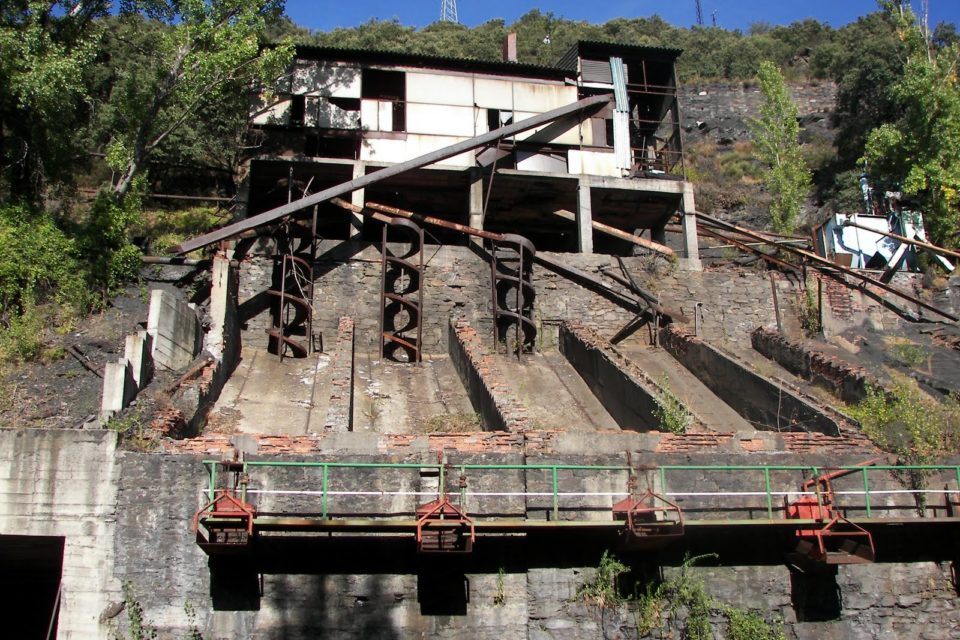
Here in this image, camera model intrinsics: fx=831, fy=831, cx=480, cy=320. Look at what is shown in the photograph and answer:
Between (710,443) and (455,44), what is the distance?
35.8 m

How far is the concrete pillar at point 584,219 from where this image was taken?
810 inches

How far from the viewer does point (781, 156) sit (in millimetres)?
28188

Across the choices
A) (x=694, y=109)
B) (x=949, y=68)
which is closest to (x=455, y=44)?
(x=694, y=109)

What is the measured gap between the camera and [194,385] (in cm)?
1290

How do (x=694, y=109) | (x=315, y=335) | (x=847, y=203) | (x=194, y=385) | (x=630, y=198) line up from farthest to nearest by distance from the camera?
(x=694, y=109)
(x=847, y=203)
(x=630, y=198)
(x=315, y=335)
(x=194, y=385)

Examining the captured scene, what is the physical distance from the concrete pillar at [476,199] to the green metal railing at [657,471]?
10742 millimetres

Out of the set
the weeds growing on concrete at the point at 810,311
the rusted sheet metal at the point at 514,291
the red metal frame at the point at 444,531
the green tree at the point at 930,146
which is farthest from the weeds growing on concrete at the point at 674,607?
the green tree at the point at 930,146

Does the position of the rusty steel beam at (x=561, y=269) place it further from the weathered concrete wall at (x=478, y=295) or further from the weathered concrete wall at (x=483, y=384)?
the weathered concrete wall at (x=483, y=384)

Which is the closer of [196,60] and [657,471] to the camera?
[657,471]

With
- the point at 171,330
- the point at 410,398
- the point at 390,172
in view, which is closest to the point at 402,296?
the point at 390,172

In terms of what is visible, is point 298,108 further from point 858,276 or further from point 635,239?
point 858,276

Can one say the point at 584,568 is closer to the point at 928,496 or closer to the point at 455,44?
the point at 928,496

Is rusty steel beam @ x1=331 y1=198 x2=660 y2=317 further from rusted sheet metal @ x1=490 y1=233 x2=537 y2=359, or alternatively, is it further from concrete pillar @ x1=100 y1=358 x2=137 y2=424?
concrete pillar @ x1=100 y1=358 x2=137 y2=424

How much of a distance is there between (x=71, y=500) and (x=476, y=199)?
12.8 metres
